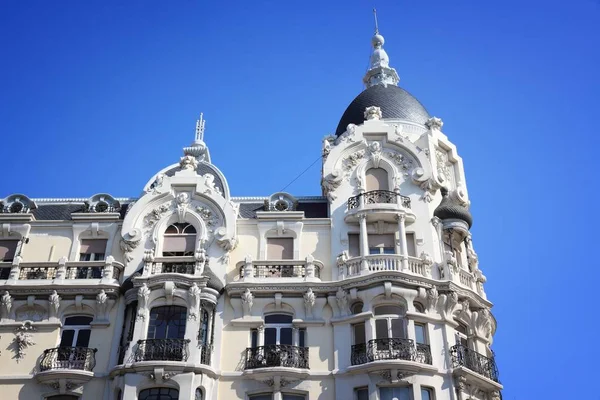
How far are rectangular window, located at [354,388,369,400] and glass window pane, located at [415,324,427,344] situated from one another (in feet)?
10.2

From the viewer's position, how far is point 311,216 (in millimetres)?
35031

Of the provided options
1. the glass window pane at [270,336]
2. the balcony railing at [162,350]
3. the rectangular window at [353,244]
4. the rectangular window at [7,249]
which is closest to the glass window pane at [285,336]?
the glass window pane at [270,336]

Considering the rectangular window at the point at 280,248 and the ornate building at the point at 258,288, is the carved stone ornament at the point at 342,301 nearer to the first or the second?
the ornate building at the point at 258,288

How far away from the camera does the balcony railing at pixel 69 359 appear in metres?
29.7

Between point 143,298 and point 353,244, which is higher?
point 353,244

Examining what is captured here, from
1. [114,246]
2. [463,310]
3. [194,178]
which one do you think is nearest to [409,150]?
[463,310]

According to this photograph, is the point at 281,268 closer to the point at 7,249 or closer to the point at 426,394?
the point at 426,394

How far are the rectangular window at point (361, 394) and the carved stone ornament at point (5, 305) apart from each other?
51.1ft

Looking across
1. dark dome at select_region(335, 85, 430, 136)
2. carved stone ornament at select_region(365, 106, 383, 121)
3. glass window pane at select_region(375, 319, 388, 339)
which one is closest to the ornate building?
glass window pane at select_region(375, 319, 388, 339)

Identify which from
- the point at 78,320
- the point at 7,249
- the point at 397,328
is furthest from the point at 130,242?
the point at 397,328

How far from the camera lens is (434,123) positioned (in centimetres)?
3784

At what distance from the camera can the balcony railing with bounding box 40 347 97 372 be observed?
29719mm

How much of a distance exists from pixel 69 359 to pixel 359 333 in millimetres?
12308

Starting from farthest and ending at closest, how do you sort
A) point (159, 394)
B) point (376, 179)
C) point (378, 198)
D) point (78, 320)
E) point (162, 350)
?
1. point (376, 179)
2. point (378, 198)
3. point (78, 320)
4. point (162, 350)
5. point (159, 394)
